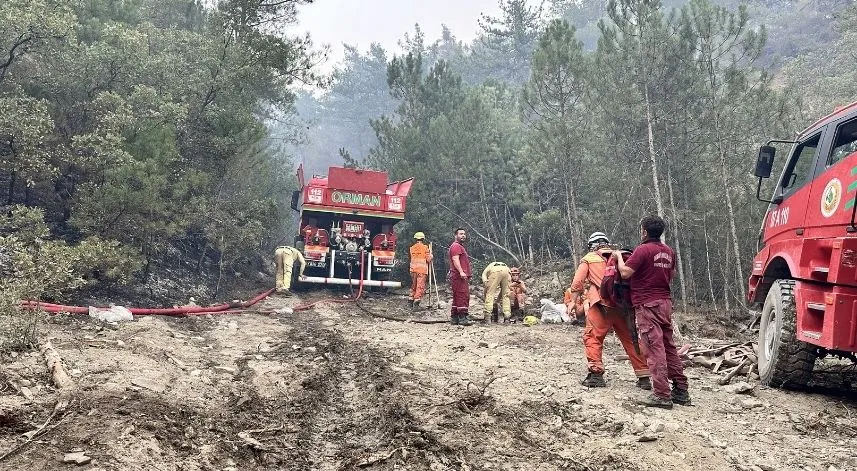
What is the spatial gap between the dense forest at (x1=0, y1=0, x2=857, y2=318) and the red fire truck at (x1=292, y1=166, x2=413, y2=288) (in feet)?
4.30

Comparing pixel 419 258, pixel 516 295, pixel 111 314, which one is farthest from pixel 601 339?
pixel 419 258

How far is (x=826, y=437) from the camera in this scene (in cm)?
423

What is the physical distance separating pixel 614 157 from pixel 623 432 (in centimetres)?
1202

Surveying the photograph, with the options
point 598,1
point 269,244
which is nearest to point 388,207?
point 269,244

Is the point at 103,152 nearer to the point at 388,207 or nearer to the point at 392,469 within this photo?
the point at 388,207

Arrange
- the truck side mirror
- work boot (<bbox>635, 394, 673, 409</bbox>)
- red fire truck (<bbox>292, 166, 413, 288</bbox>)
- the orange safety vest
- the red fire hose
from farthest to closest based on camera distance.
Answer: red fire truck (<bbox>292, 166, 413, 288</bbox>) < the orange safety vest < the red fire hose < the truck side mirror < work boot (<bbox>635, 394, 673, 409</bbox>)

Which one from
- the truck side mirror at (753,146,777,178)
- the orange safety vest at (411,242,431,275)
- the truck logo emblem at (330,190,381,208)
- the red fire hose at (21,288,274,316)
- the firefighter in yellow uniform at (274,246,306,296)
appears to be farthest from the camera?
the truck logo emblem at (330,190,381,208)

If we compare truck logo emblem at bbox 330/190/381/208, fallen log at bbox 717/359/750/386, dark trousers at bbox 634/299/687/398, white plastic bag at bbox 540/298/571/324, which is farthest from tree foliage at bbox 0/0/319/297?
fallen log at bbox 717/359/750/386

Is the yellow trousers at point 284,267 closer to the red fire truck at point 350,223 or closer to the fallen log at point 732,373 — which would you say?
the red fire truck at point 350,223

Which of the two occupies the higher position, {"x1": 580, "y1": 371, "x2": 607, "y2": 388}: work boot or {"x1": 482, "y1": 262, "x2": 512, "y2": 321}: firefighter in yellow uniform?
{"x1": 482, "y1": 262, "x2": 512, "y2": 321}: firefighter in yellow uniform

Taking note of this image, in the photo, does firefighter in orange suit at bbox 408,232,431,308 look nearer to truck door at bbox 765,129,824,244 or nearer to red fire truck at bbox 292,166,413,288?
red fire truck at bbox 292,166,413,288

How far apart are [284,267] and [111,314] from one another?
5984 mm

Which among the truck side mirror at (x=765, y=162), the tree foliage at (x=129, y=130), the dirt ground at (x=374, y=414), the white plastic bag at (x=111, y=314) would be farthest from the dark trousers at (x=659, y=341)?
the white plastic bag at (x=111, y=314)

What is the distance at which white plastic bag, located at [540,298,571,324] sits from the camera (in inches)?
420
